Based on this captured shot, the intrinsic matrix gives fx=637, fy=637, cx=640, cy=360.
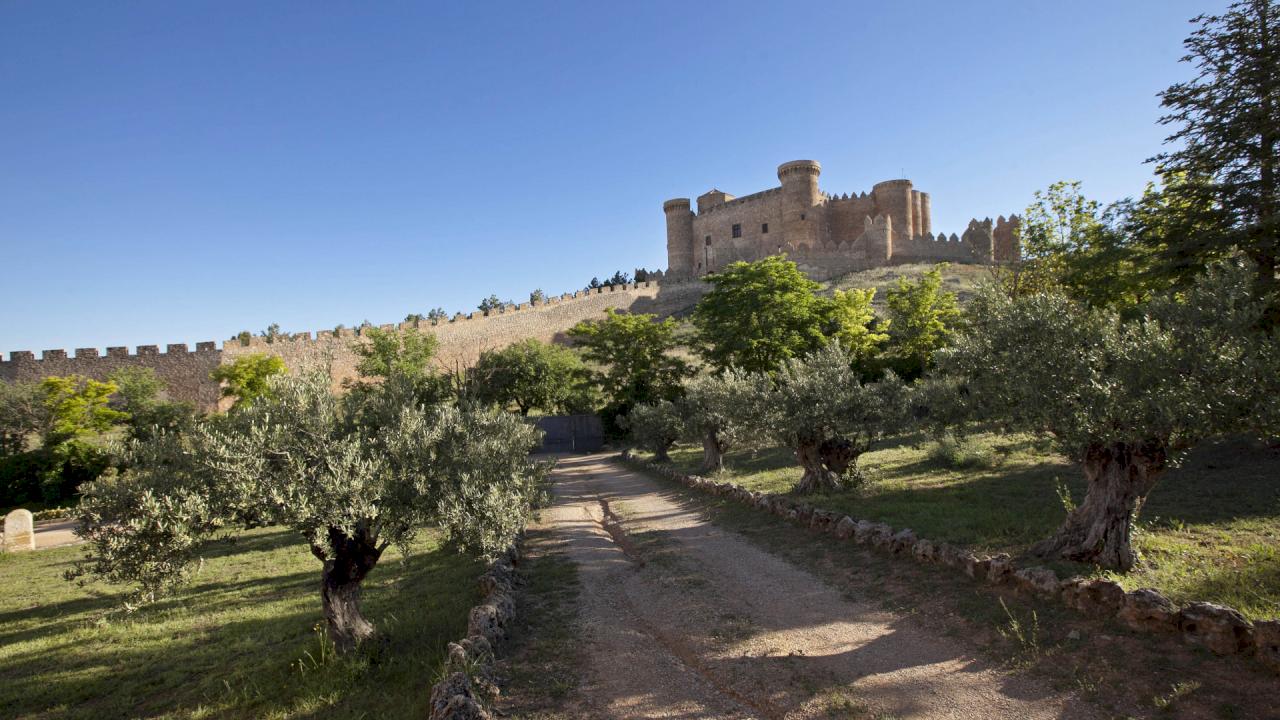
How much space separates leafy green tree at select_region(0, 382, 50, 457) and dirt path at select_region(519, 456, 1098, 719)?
3666cm

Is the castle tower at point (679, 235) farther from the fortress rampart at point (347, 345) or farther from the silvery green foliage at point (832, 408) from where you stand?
the silvery green foliage at point (832, 408)

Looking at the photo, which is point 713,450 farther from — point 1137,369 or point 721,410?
point 1137,369

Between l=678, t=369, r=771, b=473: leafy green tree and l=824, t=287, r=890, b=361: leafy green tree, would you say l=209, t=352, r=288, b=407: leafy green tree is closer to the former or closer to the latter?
l=678, t=369, r=771, b=473: leafy green tree

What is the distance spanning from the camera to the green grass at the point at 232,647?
21.4 feet

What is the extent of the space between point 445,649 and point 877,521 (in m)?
7.01

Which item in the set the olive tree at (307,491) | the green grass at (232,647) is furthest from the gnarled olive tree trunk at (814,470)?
the olive tree at (307,491)

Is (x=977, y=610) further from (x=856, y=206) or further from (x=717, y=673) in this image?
(x=856, y=206)

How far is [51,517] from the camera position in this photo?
24.7 m

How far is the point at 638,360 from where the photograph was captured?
105 ft

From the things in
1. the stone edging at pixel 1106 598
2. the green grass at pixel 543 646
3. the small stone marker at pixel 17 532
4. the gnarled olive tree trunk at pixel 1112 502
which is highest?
the gnarled olive tree trunk at pixel 1112 502

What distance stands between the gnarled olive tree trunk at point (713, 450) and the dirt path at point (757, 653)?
387 inches

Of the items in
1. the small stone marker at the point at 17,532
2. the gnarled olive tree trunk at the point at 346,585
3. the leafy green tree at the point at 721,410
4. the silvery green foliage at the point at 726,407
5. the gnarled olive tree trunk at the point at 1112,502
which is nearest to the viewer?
the gnarled olive tree trunk at the point at 346,585

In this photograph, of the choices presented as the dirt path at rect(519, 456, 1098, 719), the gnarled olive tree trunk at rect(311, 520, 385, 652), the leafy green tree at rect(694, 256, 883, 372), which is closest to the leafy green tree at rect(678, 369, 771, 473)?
the leafy green tree at rect(694, 256, 883, 372)

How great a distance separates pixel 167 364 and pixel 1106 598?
47849mm
